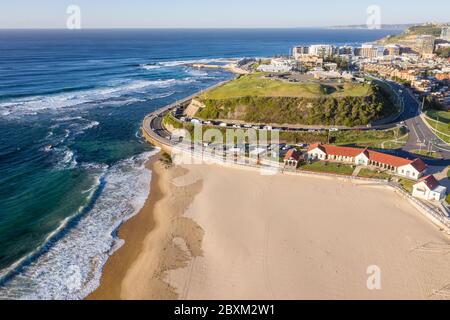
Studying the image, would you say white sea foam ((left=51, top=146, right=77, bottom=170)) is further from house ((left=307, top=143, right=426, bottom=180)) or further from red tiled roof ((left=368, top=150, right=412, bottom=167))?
red tiled roof ((left=368, top=150, right=412, bottom=167))

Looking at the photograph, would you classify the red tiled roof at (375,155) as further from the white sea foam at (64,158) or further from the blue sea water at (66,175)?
the white sea foam at (64,158)

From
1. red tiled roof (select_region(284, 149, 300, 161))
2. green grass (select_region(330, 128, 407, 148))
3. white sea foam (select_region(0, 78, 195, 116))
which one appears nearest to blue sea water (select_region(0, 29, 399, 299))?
white sea foam (select_region(0, 78, 195, 116))

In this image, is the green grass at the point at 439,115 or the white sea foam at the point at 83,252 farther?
the green grass at the point at 439,115

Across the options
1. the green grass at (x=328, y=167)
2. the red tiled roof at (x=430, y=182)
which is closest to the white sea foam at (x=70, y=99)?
the green grass at (x=328, y=167)

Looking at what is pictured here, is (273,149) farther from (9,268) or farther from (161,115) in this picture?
(9,268)

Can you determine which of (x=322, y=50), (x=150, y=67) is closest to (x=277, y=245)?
(x=150, y=67)
